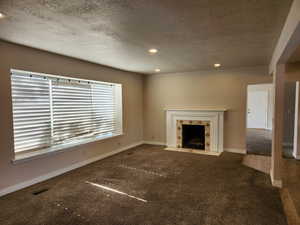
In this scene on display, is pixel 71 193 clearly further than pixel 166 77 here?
No

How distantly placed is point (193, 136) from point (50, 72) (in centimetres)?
441

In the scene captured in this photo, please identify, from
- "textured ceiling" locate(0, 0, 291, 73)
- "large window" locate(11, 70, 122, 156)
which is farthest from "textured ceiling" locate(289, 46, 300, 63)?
"large window" locate(11, 70, 122, 156)

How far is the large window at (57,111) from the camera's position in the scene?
3275 millimetres

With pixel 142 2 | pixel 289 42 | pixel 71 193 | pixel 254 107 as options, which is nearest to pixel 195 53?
pixel 289 42

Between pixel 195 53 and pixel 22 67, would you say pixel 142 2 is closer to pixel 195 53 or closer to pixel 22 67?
pixel 195 53

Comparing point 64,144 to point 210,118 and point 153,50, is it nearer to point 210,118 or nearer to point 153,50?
point 153,50

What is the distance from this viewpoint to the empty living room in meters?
2.12

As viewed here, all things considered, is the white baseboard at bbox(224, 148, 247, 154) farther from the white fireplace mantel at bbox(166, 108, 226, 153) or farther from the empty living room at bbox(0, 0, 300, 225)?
the white fireplace mantel at bbox(166, 108, 226, 153)

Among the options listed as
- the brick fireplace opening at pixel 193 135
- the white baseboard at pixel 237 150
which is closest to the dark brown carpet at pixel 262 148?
the white baseboard at pixel 237 150

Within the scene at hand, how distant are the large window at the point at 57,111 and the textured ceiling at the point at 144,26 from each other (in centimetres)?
72

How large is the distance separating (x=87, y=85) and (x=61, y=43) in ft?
5.40

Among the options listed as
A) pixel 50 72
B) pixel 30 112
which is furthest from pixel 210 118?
pixel 30 112

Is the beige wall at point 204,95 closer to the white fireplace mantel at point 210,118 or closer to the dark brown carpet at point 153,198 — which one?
the white fireplace mantel at point 210,118

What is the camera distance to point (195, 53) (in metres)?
3.63
